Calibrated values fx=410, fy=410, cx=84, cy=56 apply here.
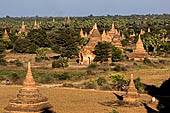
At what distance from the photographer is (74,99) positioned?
2750 cm

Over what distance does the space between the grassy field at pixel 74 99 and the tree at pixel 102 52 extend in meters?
13.8

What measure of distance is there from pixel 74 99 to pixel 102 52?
60.2 feet

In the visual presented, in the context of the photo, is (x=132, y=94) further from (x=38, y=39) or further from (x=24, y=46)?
(x=38, y=39)

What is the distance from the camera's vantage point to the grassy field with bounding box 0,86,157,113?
23.6 meters

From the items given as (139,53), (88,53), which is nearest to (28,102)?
(88,53)

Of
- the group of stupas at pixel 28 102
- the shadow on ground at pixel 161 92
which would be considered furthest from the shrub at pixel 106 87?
the group of stupas at pixel 28 102

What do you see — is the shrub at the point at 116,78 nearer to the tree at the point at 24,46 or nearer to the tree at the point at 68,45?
the tree at the point at 68,45

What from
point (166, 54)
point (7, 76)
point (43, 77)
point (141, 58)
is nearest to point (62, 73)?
point (43, 77)

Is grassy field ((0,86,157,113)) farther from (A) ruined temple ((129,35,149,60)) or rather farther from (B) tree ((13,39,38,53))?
(B) tree ((13,39,38,53))

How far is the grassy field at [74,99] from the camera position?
23625 mm

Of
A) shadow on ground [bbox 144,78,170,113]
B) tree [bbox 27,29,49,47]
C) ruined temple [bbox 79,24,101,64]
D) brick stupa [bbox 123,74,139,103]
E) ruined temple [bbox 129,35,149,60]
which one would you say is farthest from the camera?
tree [bbox 27,29,49,47]

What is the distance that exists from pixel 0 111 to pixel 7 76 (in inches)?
719

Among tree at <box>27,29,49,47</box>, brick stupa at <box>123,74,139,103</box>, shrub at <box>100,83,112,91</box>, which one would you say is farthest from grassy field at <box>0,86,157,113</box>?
tree at <box>27,29,49,47</box>

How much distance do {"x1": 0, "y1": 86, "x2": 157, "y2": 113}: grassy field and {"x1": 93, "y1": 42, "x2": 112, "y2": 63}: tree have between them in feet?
45.1
